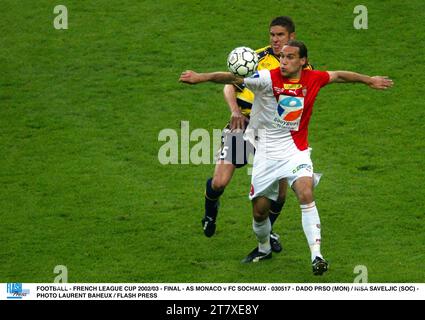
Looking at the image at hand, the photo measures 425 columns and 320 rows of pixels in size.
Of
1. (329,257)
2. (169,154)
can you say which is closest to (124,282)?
(329,257)

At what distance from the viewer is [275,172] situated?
12.2 metres

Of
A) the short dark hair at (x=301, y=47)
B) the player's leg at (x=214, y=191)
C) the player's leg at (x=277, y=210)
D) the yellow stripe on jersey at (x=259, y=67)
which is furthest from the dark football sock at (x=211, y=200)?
the short dark hair at (x=301, y=47)

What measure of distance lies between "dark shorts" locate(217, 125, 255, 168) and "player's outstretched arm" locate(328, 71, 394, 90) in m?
1.48

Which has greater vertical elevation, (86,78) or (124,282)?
(86,78)

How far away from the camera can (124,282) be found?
40.8ft

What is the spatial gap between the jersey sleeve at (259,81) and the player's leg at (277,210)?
166 centimetres

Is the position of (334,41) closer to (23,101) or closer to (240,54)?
(23,101)

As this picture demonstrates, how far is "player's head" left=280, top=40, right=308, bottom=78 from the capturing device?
11898 millimetres

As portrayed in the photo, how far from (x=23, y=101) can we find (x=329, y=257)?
721cm

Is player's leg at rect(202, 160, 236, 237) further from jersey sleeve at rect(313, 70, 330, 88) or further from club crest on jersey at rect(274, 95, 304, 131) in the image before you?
jersey sleeve at rect(313, 70, 330, 88)

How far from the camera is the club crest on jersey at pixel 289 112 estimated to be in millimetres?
11969

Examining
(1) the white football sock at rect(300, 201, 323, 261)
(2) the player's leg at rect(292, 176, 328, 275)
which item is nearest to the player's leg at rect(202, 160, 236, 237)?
(2) the player's leg at rect(292, 176, 328, 275)

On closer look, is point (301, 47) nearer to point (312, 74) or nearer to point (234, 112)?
point (312, 74)

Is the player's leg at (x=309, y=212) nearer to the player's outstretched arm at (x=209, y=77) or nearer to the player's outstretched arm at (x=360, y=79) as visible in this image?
the player's outstretched arm at (x=360, y=79)
